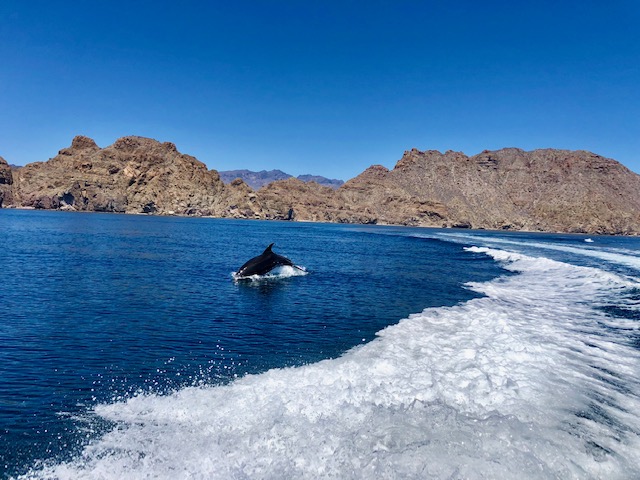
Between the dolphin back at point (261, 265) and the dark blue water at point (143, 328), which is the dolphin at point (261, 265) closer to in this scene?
the dolphin back at point (261, 265)

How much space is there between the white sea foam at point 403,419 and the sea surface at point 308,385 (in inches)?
1.6

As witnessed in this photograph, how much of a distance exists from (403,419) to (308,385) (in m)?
2.68

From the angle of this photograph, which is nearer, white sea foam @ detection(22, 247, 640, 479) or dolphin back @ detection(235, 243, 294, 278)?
white sea foam @ detection(22, 247, 640, 479)

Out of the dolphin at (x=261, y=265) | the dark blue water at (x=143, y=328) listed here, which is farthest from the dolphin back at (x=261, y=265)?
the dark blue water at (x=143, y=328)

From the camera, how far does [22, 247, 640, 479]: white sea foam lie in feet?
21.5

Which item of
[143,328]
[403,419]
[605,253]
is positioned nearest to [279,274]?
[143,328]

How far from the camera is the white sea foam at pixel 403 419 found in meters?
6.56

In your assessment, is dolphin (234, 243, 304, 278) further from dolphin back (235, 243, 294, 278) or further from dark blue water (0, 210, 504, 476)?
dark blue water (0, 210, 504, 476)

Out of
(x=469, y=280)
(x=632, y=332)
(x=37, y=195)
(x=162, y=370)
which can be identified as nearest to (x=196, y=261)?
(x=469, y=280)

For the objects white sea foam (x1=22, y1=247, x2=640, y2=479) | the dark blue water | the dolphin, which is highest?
the dolphin

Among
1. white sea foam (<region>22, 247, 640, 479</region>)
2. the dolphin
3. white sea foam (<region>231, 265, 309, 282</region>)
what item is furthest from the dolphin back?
white sea foam (<region>22, 247, 640, 479</region>)

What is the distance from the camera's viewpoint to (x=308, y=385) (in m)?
10.0

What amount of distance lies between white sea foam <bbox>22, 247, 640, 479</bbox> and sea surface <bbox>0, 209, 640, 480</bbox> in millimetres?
41

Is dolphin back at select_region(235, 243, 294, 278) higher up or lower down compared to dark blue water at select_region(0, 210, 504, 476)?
higher up
